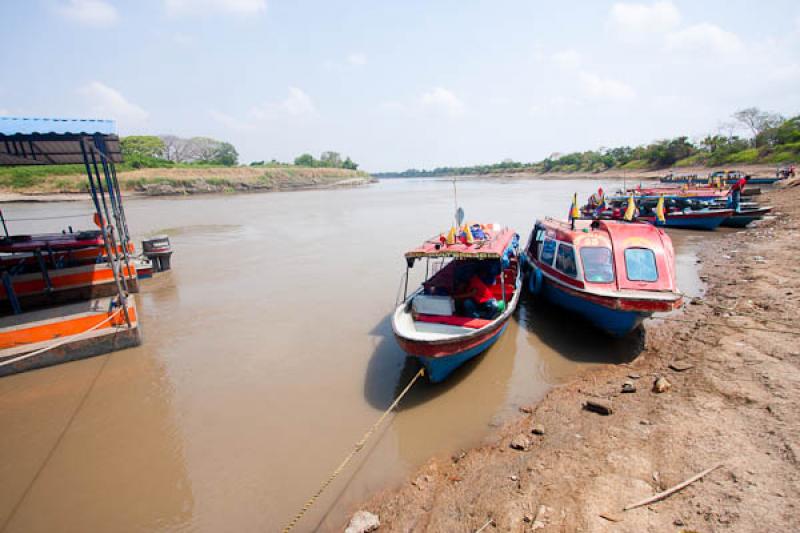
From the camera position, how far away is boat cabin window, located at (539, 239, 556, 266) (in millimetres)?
10219

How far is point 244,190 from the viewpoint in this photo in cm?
7594

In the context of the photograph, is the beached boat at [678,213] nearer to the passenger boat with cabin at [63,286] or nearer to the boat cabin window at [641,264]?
the boat cabin window at [641,264]

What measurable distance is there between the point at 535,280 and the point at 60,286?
1427 centimetres

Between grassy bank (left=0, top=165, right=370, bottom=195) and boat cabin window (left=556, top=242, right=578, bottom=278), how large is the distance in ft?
218

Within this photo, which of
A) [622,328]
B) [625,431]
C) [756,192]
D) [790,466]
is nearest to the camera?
[790,466]

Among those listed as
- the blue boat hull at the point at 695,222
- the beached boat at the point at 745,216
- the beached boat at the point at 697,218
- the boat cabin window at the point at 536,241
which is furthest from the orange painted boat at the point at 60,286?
the beached boat at the point at 745,216

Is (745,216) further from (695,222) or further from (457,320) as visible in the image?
(457,320)

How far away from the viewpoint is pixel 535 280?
37.1ft

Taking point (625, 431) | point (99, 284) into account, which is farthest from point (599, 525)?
point (99, 284)

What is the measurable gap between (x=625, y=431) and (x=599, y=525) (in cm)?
187

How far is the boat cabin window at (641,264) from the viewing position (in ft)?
27.1

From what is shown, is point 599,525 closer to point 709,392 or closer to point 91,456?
point 709,392

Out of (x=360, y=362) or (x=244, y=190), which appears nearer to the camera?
(x=360, y=362)

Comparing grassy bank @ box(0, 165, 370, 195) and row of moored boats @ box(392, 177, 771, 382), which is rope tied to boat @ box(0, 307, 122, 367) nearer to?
row of moored boats @ box(392, 177, 771, 382)
